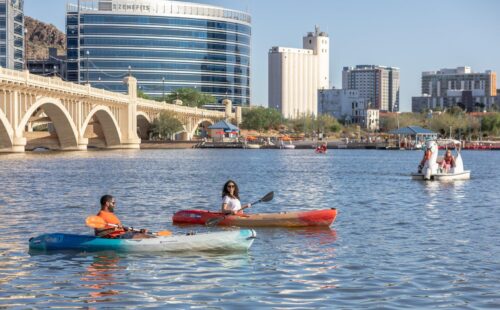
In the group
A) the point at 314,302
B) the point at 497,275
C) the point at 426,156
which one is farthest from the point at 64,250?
the point at 426,156

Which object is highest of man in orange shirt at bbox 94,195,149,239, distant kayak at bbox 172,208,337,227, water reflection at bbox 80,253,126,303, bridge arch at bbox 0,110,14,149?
bridge arch at bbox 0,110,14,149

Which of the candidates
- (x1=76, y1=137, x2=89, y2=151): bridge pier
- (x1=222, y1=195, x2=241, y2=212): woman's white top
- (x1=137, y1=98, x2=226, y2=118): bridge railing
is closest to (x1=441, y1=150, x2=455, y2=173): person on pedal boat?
(x1=222, y1=195, x2=241, y2=212): woman's white top

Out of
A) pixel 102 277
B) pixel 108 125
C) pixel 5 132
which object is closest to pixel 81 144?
pixel 108 125

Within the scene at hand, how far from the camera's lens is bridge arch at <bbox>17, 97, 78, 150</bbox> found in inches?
3676

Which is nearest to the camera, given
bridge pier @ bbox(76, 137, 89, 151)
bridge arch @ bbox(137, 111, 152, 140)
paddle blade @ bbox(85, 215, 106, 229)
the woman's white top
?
paddle blade @ bbox(85, 215, 106, 229)

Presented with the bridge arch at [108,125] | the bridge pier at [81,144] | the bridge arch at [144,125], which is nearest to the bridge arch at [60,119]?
the bridge pier at [81,144]

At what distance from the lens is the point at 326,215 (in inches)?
1193

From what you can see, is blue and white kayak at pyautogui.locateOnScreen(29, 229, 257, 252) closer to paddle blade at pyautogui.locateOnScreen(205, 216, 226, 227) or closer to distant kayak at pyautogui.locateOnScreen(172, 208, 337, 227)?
paddle blade at pyautogui.locateOnScreen(205, 216, 226, 227)

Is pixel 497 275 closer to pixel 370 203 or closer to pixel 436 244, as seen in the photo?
pixel 436 244

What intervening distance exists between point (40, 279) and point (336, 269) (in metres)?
6.62

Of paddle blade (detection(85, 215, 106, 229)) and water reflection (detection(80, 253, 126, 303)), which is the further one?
paddle blade (detection(85, 215, 106, 229))

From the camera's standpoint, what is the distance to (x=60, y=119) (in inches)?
4279

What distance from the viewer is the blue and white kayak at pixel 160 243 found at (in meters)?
24.0

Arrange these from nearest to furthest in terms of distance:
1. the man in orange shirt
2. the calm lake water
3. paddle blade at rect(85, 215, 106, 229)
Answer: the calm lake water
paddle blade at rect(85, 215, 106, 229)
the man in orange shirt
